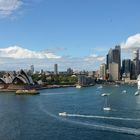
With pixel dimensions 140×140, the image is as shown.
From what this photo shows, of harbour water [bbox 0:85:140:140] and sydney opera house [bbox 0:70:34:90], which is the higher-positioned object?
sydney opera house [bbox 0:70:34:90]

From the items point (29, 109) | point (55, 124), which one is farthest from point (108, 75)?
point (55, 124)

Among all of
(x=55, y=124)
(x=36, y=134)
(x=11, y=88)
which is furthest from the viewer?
(x=11, y=88)

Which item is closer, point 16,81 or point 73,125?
point 73,125

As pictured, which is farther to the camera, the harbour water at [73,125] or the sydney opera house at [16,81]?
the sydney opera house at [16,81]

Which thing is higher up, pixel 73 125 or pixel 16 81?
pixel 16 81

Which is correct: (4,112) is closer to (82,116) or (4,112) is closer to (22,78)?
(82,116)

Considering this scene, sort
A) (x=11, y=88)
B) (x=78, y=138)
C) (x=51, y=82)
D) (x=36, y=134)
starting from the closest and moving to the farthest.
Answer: (x=78, y=138), (x=36, y=134), (x=11, y=88), (x=51, y=82)

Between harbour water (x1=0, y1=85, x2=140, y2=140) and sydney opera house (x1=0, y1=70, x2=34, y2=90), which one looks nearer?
harbour water (x1=0, y1=85, x2=140, y2=140)

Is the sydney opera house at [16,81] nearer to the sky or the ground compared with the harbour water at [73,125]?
nearer to the sky
